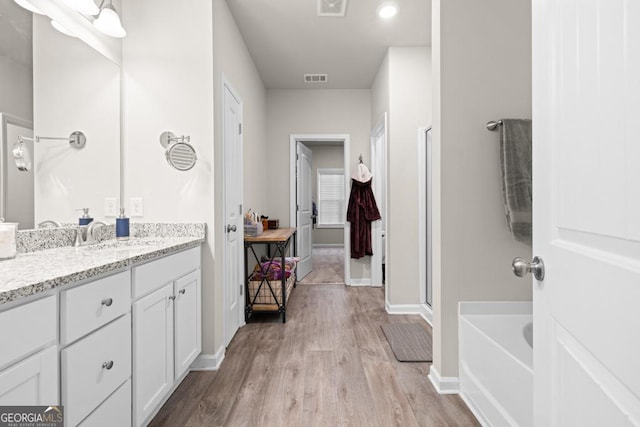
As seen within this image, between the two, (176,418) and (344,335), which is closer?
(176,418)

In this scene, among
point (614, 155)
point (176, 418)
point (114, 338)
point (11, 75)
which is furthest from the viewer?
point (176, 418)

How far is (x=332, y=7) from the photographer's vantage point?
2760 millimetres

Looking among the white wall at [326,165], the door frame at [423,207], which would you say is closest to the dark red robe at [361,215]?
the door frame at [423,207]

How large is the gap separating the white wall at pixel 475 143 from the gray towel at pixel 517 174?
9 centimetres

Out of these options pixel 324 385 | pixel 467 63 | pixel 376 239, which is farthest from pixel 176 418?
pixel 376 239

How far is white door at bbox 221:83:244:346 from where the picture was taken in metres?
2.60

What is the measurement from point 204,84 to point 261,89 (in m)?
2.18

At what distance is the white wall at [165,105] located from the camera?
7.36 ft

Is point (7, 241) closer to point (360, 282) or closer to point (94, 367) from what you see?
point (94, 367)

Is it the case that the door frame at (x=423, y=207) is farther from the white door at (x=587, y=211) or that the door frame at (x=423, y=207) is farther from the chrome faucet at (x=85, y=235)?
the chrome faucet at (x=85, y=235)

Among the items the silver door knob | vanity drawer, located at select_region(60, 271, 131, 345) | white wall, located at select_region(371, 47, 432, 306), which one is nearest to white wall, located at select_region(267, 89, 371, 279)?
white wall, located at select_region(371, 47, 432, 306)

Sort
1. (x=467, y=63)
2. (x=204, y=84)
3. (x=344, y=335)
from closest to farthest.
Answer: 1. (x=467, y=63)
2. (x=204, y=84)
3. (x=344, y=335)

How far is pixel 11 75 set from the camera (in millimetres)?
1513

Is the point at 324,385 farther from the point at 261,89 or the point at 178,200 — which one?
the point at 261,89
